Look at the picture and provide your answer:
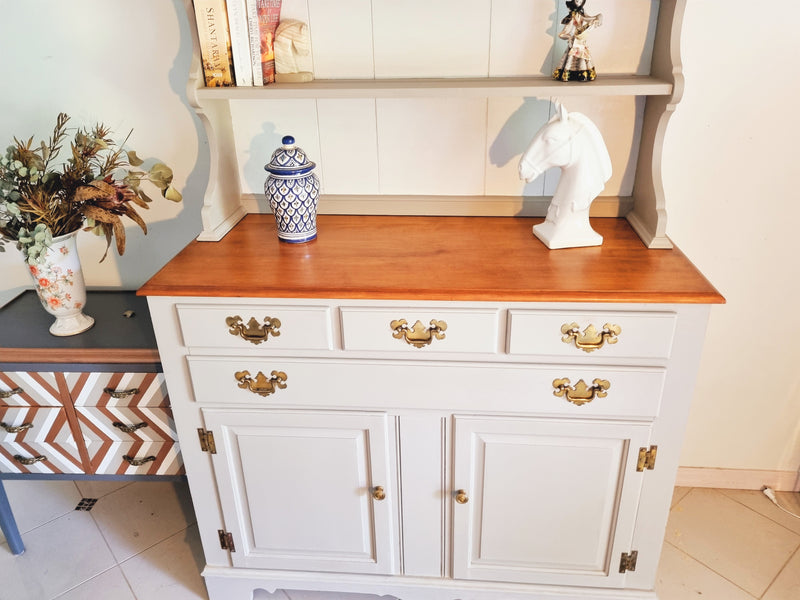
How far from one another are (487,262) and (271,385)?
0.57 metres

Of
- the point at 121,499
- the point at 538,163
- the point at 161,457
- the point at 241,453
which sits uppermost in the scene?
the point at 538,163

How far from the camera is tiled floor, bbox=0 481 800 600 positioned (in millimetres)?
1782

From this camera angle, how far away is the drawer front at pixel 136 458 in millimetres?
1750

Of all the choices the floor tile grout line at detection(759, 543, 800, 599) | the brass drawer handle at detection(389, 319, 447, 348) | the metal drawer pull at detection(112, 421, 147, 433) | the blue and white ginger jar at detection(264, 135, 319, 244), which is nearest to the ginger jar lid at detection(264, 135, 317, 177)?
the blue and white ginger jar at detection(264, 135, 319, 244)

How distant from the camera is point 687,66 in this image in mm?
1564

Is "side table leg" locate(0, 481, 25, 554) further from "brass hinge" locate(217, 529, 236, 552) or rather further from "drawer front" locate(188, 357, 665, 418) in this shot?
"drawer front" locate(188, 357, 665, 418)

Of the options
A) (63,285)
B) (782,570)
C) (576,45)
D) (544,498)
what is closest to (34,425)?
(63,285)

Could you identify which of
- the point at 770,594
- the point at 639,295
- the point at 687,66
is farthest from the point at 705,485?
the point at 687,66

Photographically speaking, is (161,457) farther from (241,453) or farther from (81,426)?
(241,453)

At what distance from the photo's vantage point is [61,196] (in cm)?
160

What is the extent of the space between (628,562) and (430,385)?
697 mm

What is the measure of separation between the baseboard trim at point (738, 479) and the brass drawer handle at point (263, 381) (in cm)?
140

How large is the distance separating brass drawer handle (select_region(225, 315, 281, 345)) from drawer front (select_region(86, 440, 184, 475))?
55 centimetres

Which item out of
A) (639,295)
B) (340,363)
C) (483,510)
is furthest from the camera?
(483,510)
